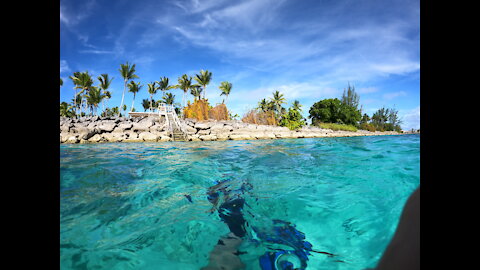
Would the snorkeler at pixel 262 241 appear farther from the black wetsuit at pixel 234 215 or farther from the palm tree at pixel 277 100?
the palm tree at pixel 277 100

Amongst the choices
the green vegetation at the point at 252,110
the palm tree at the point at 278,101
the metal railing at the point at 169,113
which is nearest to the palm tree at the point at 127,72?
the green vegetation at the point at 252,110

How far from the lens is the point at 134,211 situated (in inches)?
73.6

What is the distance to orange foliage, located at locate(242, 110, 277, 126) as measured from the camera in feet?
83.5

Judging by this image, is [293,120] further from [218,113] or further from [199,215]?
[199,215]

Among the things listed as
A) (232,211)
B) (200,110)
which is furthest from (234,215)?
(200,110)

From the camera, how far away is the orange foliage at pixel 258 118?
2546 centimetres

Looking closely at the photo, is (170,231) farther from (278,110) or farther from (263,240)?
(278,110)

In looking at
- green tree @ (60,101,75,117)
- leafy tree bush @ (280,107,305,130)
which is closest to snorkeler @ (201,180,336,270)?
leafy tree bush @ (280,107,305,130)

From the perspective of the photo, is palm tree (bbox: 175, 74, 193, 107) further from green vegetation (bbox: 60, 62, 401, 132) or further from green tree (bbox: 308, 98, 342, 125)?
green tree (bbox: 308, 98, 342, 125)

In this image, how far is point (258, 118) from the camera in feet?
84.0
